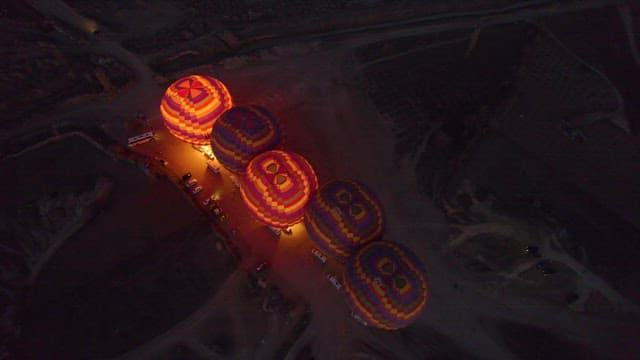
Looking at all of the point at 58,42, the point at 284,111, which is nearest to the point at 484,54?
the point at 284,111

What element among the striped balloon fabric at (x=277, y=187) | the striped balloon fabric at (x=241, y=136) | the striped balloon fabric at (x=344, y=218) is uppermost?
the striped balloon fabric at (x=241, y=136)

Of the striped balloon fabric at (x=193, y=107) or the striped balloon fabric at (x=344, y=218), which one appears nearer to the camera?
the striped balloon fabric at (x=344, y=218)

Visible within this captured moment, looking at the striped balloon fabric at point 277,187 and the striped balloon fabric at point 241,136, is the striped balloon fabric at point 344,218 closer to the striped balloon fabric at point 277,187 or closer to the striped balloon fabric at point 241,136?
the striped balloon fabric at point 277,187

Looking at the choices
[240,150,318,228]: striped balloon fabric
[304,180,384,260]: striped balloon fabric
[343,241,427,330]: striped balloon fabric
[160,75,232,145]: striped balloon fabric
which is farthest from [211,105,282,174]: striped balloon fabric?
[343,241,427,330]: striped balloon fabric

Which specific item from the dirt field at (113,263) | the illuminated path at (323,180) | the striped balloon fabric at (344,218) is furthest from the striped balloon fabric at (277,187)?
the dirt field at (113,263)

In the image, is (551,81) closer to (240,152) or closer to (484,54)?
(484,54)

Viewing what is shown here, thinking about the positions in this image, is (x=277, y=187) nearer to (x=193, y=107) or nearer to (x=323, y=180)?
(x=323, y=180)

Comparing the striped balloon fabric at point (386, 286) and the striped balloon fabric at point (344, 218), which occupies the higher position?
the striped balloon fabric at point (344, 218)

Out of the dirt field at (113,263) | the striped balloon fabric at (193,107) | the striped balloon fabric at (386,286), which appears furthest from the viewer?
the striped balloon fabric at (193,107)

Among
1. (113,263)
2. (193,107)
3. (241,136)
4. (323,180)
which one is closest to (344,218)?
(323,180)
